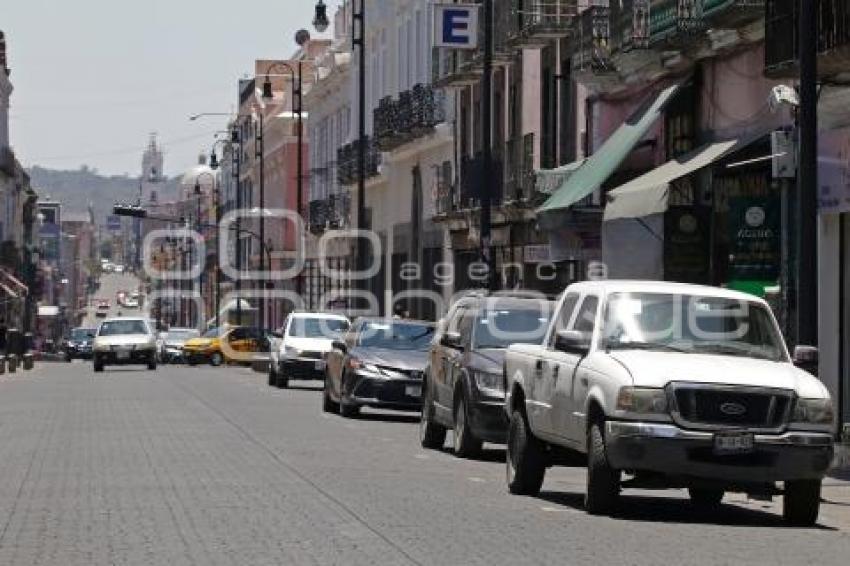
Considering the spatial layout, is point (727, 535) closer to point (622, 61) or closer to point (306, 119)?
point (622, 61)

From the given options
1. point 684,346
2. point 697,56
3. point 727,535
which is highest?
point 697,56

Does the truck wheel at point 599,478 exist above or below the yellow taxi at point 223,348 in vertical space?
above

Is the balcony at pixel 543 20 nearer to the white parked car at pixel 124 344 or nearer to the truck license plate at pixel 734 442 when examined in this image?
the white parked car at pixel 124 344

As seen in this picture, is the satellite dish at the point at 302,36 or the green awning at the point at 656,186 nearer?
the green awning at the point at 656,186

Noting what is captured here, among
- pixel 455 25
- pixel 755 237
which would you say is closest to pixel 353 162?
pixel 455 25

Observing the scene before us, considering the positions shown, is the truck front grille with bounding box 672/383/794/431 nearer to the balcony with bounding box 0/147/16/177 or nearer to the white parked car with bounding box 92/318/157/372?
the white parked car with bounding box 92/318/157/372

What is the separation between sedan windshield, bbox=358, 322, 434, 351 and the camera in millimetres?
32750

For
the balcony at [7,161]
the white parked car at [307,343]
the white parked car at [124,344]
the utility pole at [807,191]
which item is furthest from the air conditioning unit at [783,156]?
the balcony at [7,161]

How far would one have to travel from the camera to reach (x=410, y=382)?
31.6 meters

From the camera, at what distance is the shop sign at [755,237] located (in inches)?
1139

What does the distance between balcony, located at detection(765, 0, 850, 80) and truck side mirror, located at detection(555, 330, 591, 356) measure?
7875mm

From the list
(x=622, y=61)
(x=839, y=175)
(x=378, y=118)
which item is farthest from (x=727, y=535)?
(x=378, y=118)

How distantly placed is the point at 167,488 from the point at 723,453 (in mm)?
4923

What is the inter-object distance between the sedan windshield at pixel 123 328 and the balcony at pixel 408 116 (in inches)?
363
